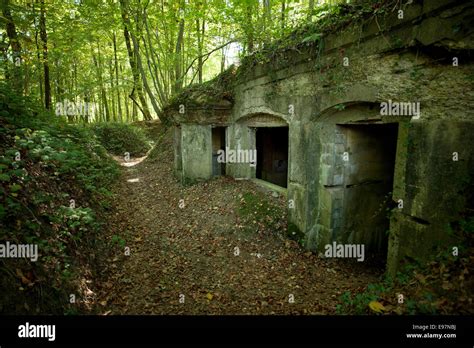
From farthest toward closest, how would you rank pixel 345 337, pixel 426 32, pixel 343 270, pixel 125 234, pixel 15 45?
1. pixel 15 45
2. pixel 125 234
3. pixel 343 270
4. pixel 426 32
5. pixel 345 337

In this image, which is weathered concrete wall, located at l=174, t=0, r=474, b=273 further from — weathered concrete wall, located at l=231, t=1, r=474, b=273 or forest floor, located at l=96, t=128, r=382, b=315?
forest floor, located at l=96, t=128, r=382, b=315

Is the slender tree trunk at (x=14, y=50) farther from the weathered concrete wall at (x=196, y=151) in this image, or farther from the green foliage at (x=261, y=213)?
the green foliage at (x=261, y=213)

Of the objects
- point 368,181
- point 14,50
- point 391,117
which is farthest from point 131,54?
point 391,117

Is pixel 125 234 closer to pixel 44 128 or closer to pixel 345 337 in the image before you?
pixel 44 128

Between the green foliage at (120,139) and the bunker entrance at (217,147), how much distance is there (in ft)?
24.4

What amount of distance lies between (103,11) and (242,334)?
12473mm

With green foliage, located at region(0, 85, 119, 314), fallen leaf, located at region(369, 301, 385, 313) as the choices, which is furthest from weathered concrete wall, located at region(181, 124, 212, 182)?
fallen leaf, located at region(369, 301, 385, 313)

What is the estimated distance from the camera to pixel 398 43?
11.6 ft

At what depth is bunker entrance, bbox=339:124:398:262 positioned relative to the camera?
527cm

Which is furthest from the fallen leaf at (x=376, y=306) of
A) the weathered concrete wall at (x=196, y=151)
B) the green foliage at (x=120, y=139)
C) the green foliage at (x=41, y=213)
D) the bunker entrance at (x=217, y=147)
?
the green foliage at (x=120, y=139)

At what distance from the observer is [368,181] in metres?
5.51

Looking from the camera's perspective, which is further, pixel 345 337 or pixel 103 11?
pixel 103 11

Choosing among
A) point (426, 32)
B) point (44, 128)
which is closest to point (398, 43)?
point (426, 32)

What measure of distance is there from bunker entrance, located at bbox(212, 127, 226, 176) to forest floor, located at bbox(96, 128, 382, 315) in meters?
1.65
